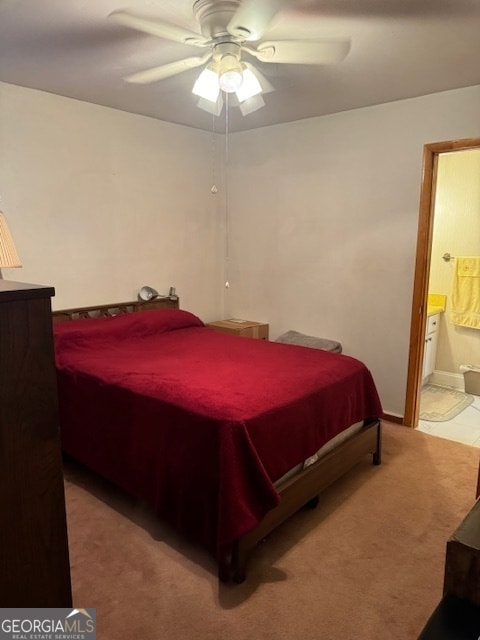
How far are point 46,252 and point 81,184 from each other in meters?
0.59

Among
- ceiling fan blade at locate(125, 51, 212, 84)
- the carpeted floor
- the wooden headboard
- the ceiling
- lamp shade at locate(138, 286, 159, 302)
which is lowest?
the carpeted floor

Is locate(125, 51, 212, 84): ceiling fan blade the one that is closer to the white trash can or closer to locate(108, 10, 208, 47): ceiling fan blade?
locate(108, 10, 208, 47): ceiling fan blade

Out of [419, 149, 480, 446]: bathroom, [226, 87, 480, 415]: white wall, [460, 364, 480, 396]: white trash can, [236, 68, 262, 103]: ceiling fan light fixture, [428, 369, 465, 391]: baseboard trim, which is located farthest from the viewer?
[428, 369, 465, 391]: baseboard trim

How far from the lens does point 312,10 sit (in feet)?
6.36

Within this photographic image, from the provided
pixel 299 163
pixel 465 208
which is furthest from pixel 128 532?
pixel 465 208

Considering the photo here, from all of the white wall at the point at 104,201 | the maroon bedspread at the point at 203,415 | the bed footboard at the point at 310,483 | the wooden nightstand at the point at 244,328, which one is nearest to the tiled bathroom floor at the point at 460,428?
the bed footboard at the point at 310,483

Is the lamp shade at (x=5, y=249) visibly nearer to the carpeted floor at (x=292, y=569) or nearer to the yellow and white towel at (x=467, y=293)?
the carpeted floor at (x=292, y=569)

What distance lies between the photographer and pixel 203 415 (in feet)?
6.48

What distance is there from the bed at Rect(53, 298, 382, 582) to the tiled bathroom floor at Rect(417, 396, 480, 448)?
Answer: 840 millimetres

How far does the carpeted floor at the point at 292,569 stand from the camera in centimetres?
171

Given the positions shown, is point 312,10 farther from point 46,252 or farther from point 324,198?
point 46,252

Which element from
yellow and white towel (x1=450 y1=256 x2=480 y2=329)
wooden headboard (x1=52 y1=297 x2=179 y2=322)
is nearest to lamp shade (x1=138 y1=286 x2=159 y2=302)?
wooden headboard (x1=52 y1=297 x2=179 y2=322)

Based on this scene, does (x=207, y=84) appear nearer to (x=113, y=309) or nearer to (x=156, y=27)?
(x=156, y=27)

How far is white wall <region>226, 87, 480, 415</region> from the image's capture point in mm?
3287
